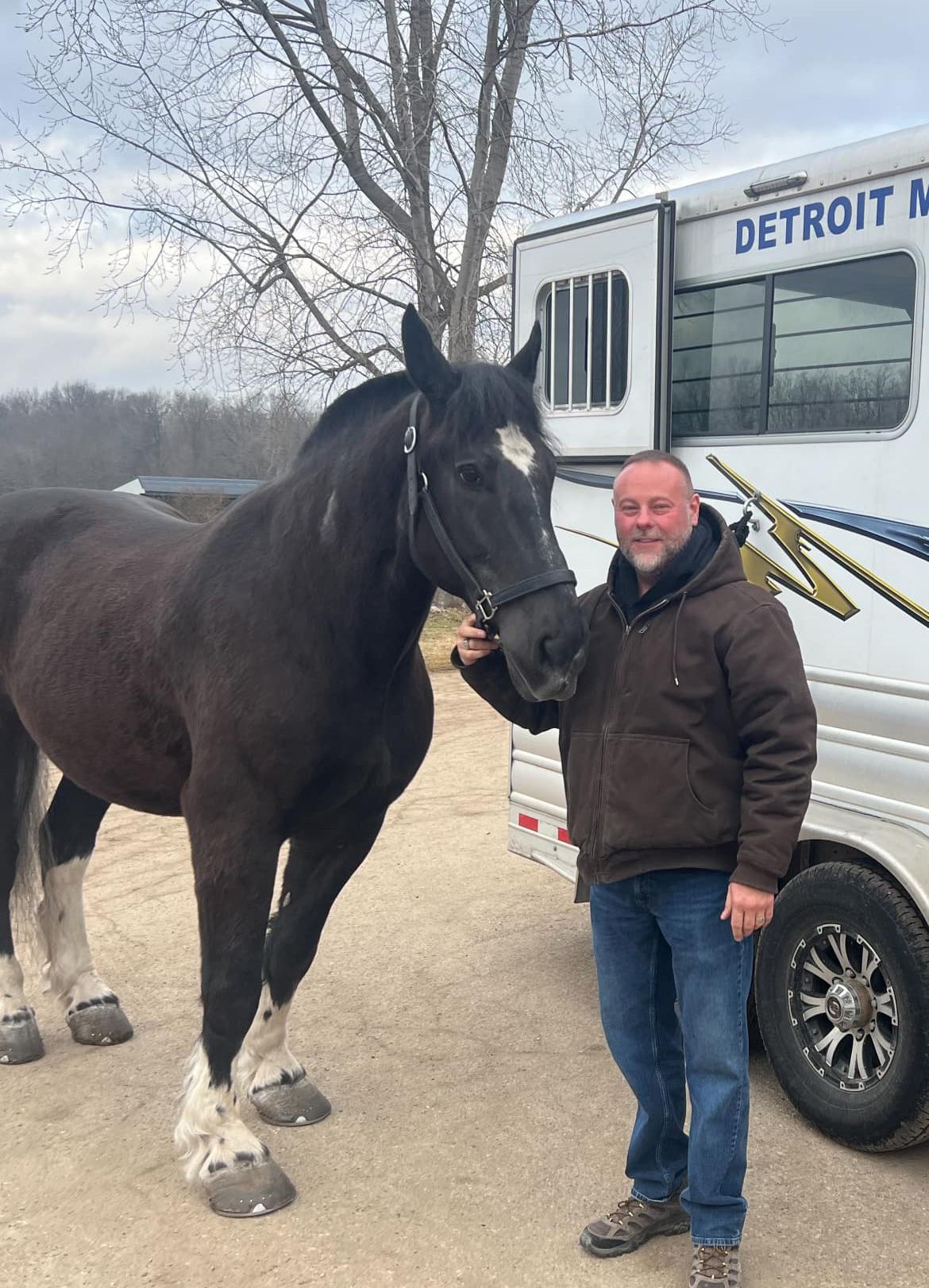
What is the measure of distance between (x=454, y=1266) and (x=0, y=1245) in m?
1.13

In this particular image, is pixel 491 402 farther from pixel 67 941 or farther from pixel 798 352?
pixel 67 941

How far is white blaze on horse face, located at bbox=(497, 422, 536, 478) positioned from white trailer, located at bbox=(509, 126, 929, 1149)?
0.99ft

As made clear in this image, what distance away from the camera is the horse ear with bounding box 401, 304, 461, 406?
96.5 inches

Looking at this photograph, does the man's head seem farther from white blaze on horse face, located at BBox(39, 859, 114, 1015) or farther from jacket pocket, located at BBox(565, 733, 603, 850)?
white blaze on horse face, located at BBox(39, 859, 114, 1015)

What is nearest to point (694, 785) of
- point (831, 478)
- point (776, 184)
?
point (831, 478)

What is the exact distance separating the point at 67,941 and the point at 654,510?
2.83m

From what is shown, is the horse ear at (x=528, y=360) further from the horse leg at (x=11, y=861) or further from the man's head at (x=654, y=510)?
the horse leg at (x=11, y=861)

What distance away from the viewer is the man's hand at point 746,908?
85.6 inches

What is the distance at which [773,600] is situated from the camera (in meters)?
2.33

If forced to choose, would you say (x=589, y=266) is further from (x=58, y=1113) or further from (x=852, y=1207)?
(x=58, y=1113)

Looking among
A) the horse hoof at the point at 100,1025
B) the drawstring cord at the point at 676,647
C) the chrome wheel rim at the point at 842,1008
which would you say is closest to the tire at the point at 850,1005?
the chrome wheel rim at the point at 842,1008

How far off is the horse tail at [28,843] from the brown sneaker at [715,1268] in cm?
265

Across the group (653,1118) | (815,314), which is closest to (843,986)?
(653,1118)

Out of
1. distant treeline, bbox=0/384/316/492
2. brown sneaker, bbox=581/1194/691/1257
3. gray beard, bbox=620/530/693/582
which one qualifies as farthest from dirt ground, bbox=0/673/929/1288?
distant treeline, bbox=0/384/316/492
